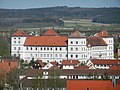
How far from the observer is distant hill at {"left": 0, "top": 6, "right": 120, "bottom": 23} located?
47.3m

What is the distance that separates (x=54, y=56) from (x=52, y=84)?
8.38 metres

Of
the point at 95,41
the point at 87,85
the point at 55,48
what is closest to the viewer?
the point at 87,85

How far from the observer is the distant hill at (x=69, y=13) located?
47.3m

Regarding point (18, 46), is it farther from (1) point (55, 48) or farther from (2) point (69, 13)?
(2) point (69, 13)

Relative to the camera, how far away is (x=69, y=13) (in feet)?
198

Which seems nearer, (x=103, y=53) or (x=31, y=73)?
(x=31, y=73)

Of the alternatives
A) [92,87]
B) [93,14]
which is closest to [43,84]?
[92,87]

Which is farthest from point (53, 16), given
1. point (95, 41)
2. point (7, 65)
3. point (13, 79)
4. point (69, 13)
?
point (13, 79)

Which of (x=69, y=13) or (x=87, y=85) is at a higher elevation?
(x=69, y=13)

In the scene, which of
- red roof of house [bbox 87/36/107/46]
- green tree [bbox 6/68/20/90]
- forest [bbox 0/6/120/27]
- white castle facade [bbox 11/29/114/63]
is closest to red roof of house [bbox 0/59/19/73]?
green tree [bbox 6/68/20/90]

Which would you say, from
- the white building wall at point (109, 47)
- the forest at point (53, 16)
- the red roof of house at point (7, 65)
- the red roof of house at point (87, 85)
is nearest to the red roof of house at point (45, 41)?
the white building wall at point (109, 47)

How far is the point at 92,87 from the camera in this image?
29.7ft

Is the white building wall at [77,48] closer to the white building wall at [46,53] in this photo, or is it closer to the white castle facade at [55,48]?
the white castle facade at [55,48]

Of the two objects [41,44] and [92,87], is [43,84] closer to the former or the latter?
[92,87]
